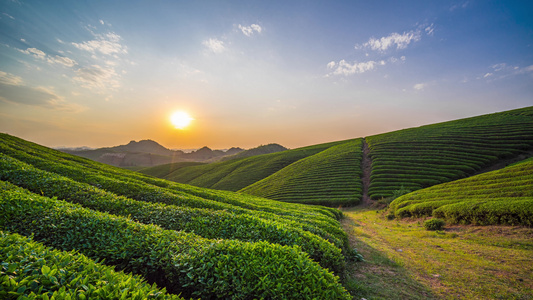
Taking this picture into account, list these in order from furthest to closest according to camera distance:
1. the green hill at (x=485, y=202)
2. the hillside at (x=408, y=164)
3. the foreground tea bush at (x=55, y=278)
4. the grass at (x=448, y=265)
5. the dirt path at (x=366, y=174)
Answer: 1. the hillside at (x=408, y=164)
2. the dirt path at (x=366, y=174)
3. the green hill at (x=485, y=202)
4. the grass at (x=448, y=265)
5. the foreground tea bush at (x=55, y=278)

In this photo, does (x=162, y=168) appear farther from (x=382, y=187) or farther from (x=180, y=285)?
(x=180, y=285)

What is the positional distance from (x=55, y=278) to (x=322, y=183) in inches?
1712

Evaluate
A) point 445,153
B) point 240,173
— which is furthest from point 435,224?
point 240,173

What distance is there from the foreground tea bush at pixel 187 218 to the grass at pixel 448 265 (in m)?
1.71

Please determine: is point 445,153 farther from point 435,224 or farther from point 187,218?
point 187,218

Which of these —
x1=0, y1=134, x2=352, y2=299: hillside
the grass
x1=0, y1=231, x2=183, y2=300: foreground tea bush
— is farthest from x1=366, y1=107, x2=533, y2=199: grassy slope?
x1=0, y1=231, x2=183, y2=300: foreground tea bush

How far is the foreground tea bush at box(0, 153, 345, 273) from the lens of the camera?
7.75 meters

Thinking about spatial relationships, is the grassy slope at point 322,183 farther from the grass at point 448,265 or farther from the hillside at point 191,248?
the hillside at point 191,248

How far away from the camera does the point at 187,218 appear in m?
8.92

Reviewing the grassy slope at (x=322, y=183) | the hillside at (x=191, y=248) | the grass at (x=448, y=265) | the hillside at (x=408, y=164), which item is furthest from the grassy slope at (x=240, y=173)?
the hillside at (x=191, y=248)

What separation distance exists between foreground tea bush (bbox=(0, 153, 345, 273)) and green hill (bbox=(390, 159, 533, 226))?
13.9 m

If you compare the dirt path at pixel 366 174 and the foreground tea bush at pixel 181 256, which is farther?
the dirt path at pixel 366 174

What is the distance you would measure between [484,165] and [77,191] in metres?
53.1

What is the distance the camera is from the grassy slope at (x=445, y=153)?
35.5 m
